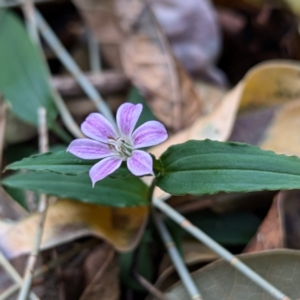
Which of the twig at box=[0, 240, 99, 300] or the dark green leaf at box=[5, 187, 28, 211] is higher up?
the dark green leaf at box=[5, 187, 28, 211]

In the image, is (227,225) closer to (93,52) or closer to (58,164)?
(58,164)

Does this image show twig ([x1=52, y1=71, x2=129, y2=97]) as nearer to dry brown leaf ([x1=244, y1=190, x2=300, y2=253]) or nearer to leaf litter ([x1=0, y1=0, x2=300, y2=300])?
leaf litter ([x1=0, y1=0, x2=300, y2=300])

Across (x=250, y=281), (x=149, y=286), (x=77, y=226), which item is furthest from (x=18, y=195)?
(x=250, y=281)

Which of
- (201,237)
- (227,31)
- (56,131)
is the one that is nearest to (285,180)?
(201,237)

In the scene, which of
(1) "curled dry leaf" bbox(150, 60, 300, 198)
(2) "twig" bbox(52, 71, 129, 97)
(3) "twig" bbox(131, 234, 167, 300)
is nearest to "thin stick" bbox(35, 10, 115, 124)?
(2) "twig" bbox(52, 71, 129, 97)

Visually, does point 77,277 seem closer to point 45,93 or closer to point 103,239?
point 103,239

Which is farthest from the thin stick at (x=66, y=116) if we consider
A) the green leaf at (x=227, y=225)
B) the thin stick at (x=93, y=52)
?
the green leaf at (x=227, y=225)
